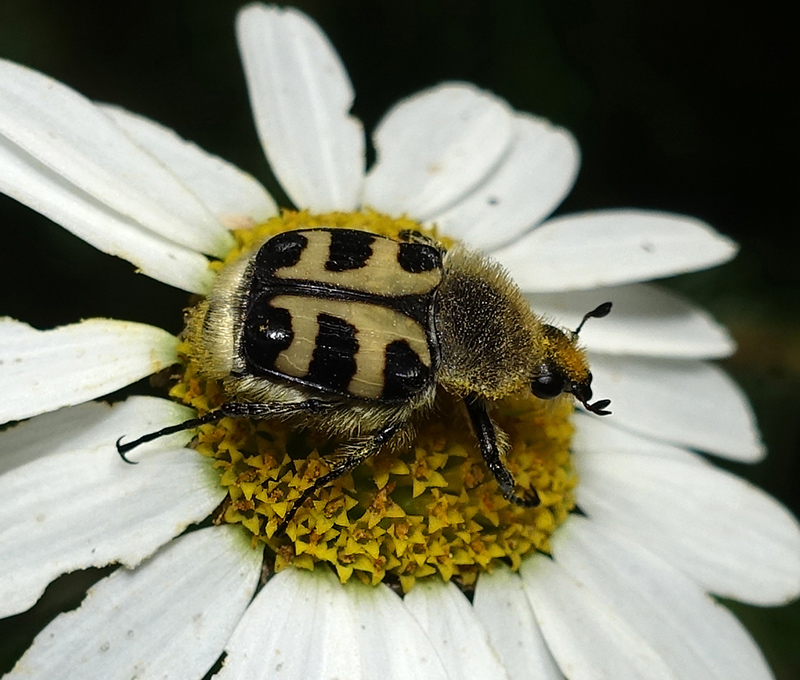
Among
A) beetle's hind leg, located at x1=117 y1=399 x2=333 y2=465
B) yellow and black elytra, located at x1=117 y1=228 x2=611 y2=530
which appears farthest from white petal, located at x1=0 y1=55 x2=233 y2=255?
beetle's hind leg, located at x1=117 y1=399 x2=333 y2=465

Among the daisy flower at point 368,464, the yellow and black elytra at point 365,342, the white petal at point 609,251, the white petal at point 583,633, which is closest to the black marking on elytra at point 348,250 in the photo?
the yellow and black elytra at point 365,342

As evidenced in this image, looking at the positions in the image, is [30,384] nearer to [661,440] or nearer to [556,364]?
[556,364]

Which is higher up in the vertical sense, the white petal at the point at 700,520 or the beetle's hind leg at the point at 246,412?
the beetle's hind leg at the point at 246,412

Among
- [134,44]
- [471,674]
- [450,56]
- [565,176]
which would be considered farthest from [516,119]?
[471,674]

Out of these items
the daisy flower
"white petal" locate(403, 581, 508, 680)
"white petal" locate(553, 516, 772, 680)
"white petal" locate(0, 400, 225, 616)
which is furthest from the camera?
"white petal" locate(553, 516, 772, 680)

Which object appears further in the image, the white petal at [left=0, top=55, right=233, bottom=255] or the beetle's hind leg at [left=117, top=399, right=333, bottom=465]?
the white petal at [left=0, top=55, right=233, bottom=255]

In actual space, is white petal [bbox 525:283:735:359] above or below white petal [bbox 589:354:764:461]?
above

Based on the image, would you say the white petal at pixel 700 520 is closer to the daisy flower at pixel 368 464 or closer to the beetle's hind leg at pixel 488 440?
the daisy flower at pixel 368 464

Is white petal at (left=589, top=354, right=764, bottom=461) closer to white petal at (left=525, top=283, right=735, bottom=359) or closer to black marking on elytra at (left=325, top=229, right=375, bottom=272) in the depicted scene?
white petal at (left=525, top=283, right=735, bottom=359)
